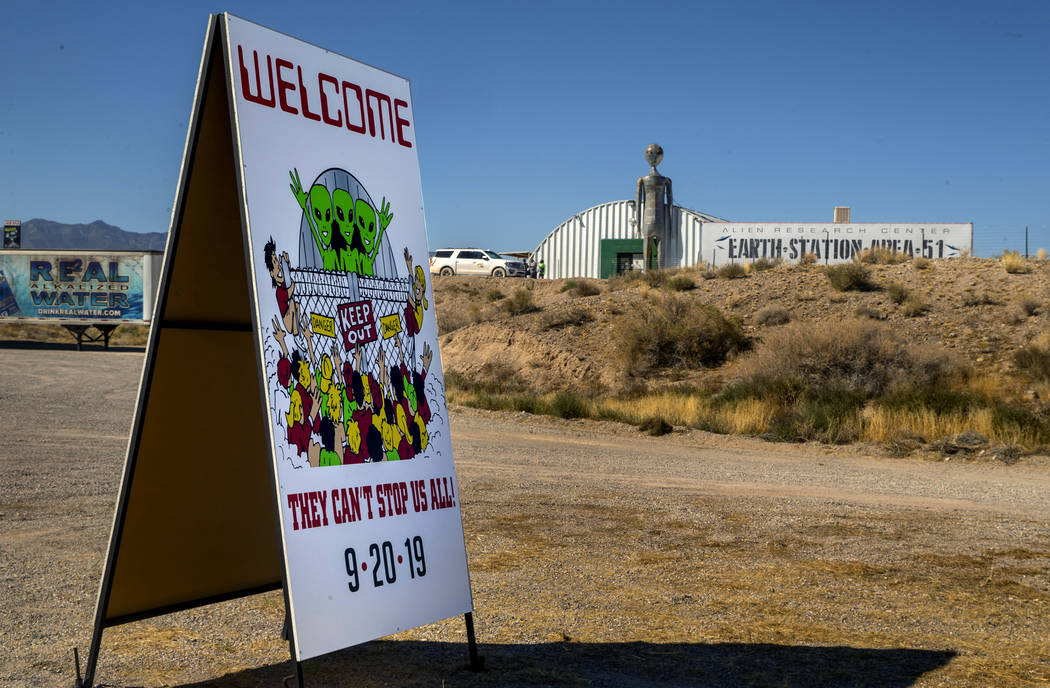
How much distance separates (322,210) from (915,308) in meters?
27.5

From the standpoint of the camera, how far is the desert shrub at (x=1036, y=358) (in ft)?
72.1

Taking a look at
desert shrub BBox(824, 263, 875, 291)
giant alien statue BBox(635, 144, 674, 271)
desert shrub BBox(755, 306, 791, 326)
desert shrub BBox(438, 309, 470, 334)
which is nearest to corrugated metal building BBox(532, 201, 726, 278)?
giant alien statue BBox(635, 144, 674, 271)

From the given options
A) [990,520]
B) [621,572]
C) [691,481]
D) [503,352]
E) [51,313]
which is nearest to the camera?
[621,572]

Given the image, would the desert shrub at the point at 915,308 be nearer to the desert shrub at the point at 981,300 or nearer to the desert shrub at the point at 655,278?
the desert shrub at the point at 981,300

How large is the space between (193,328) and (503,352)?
85.9 feet

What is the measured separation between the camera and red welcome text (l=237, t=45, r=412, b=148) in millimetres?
4113

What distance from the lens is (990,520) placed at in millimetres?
9609

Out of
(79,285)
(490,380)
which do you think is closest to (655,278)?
(490,380)

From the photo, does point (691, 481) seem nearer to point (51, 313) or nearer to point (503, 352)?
point (503, 352)

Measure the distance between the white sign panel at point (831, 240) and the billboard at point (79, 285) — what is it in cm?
2434

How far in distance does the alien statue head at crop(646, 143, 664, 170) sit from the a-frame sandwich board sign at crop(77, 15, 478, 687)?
35.0 m

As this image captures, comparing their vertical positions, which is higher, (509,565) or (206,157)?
(206,157)

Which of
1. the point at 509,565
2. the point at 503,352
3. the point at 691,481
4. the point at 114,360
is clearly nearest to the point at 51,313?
the point at 114,360

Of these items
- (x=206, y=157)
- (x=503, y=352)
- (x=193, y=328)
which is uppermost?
(x=206, y=157)
